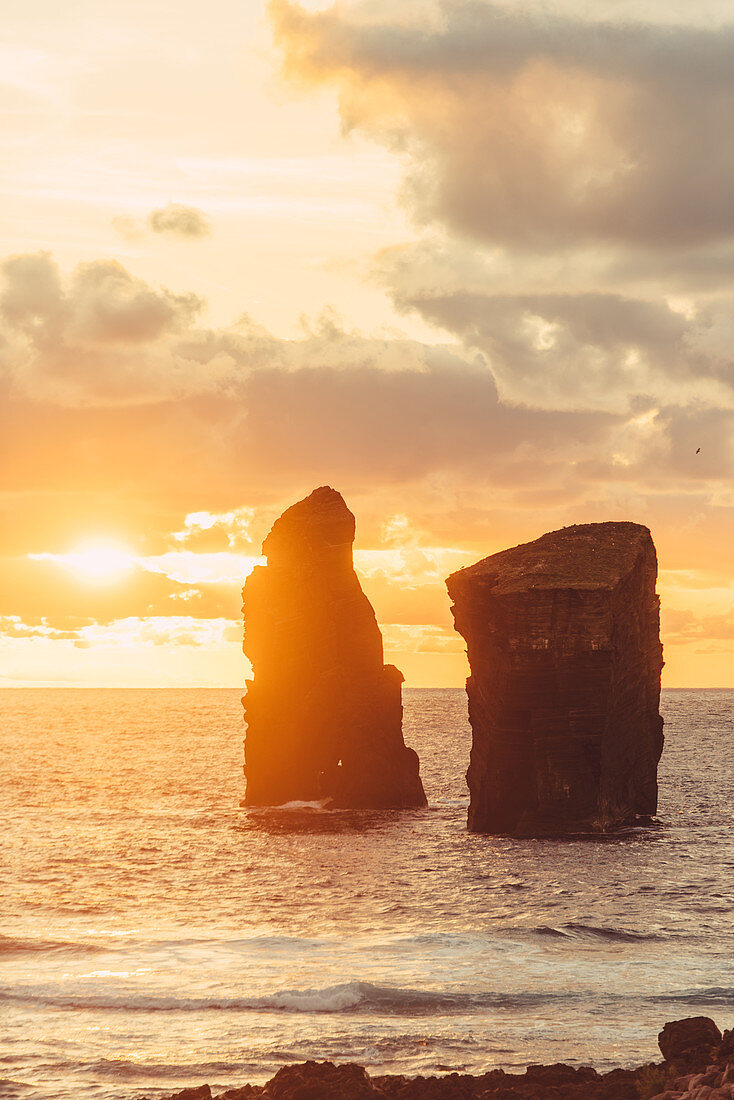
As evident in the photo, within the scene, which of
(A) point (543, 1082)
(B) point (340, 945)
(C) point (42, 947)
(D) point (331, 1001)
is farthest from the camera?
(C) point (42, 947)

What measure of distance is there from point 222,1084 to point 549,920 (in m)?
18.9

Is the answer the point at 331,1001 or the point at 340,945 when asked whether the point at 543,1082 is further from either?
the point at 340,945

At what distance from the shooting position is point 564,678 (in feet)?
189

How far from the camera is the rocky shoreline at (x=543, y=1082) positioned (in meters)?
19.2

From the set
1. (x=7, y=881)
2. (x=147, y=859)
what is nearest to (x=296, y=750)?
(x=147, y=859)

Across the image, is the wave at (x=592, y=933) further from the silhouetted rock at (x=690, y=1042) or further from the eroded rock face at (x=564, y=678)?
the eroded rock face at (x=564, y=678)

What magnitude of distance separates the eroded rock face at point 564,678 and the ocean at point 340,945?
263 centimetres

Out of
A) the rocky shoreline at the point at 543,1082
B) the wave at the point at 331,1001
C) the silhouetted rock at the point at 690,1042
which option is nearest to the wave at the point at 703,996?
the wave at the point at 331,1001

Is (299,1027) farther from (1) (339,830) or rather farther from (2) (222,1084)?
(1) (339,830)

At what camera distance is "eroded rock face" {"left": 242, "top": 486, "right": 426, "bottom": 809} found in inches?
2840

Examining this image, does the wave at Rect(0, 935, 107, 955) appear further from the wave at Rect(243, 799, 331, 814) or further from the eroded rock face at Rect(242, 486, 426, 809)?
the eroded rock face at Rect(242, 486, 426, 809)

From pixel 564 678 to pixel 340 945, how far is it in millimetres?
23884

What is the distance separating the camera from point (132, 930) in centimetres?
4003

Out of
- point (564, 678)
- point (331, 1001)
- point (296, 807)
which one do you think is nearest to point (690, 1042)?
point (331, 1001)
